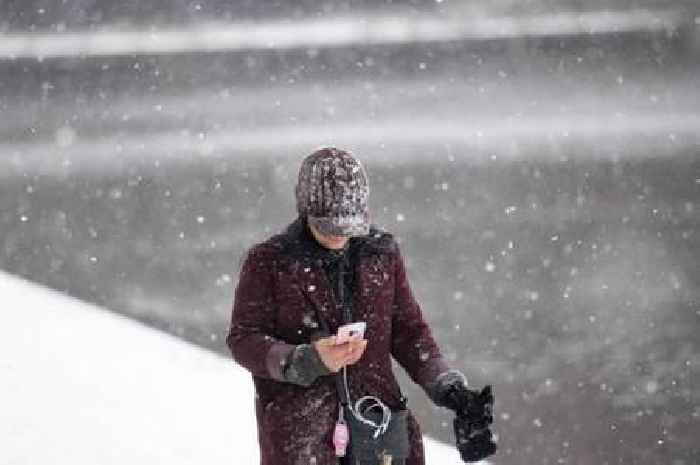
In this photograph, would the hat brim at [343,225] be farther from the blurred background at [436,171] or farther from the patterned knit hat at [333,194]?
the blurred background at [436,171]

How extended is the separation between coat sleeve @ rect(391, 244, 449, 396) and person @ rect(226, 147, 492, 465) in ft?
0.05

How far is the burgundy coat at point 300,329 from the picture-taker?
7.95 feet

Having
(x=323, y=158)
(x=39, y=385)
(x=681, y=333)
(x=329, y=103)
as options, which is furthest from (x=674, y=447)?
(x=323, y=158)

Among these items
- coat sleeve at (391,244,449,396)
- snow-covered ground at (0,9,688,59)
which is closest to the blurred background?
snow-covered ground at (0,9,688,59)

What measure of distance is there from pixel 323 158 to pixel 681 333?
30.0 feet

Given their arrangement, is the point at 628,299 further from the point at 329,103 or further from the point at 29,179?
the point at 29,179

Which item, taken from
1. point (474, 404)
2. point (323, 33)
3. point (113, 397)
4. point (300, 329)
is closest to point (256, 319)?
point (300, 329)

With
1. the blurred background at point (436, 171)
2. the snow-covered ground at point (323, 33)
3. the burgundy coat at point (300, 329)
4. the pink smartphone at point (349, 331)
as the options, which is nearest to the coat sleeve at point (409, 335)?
the burgundy coat at point (300, 329)

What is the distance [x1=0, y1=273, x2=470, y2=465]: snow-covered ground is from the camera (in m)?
4.96

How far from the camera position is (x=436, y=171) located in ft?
44.4

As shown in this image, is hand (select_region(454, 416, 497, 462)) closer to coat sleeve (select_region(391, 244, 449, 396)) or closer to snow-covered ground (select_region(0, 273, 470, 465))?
coat sleeve (select_region(391, 244, 449, 396))

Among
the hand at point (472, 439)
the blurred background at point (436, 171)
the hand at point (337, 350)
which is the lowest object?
the hand at point (472, 439)

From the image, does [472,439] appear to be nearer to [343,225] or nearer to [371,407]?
[371,407]

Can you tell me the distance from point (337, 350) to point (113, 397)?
11.8 feet
